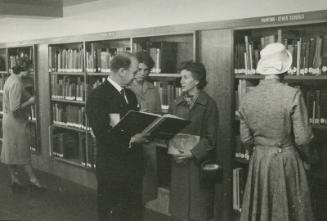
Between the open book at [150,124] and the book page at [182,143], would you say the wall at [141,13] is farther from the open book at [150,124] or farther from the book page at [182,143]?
the open book at [150,124]

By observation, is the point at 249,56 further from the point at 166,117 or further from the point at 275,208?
the point at 275,208

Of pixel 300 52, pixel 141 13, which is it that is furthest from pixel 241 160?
pixel 141 13

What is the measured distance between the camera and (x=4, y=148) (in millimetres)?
5676

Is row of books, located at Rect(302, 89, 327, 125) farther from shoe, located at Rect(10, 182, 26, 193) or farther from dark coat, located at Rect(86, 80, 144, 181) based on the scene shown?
shoe, located at Rect(10, 182, 26, 193)

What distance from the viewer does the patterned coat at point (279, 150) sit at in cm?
270

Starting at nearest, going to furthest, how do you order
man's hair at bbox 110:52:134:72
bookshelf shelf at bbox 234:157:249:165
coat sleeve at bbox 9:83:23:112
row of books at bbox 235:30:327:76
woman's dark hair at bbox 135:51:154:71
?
man's hair at bbox 110:52:134:72 → row of books at bbox 235:30:327:76 → bookshelf shelf at bbox 234:157:249:165 → woman's dark hair at bbox 135:51:154:71 → coat sleeve at bbox 9:83:23:112

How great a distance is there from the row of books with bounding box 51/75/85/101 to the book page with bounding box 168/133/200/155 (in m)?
2.55

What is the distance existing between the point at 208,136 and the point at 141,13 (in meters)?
2.33

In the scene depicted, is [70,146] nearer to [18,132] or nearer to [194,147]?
[18,132]

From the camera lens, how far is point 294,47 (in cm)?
348

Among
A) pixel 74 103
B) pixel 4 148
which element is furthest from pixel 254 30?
pixel 4 148

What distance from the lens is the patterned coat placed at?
2699mm

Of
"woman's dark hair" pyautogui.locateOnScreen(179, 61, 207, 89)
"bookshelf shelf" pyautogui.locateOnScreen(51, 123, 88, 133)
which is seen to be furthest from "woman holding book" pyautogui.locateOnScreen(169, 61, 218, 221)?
"bookshelf shelf" pyautogui.locateOnScreen(51, 123, 88, 133)

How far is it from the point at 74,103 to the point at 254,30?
10.3 ft
